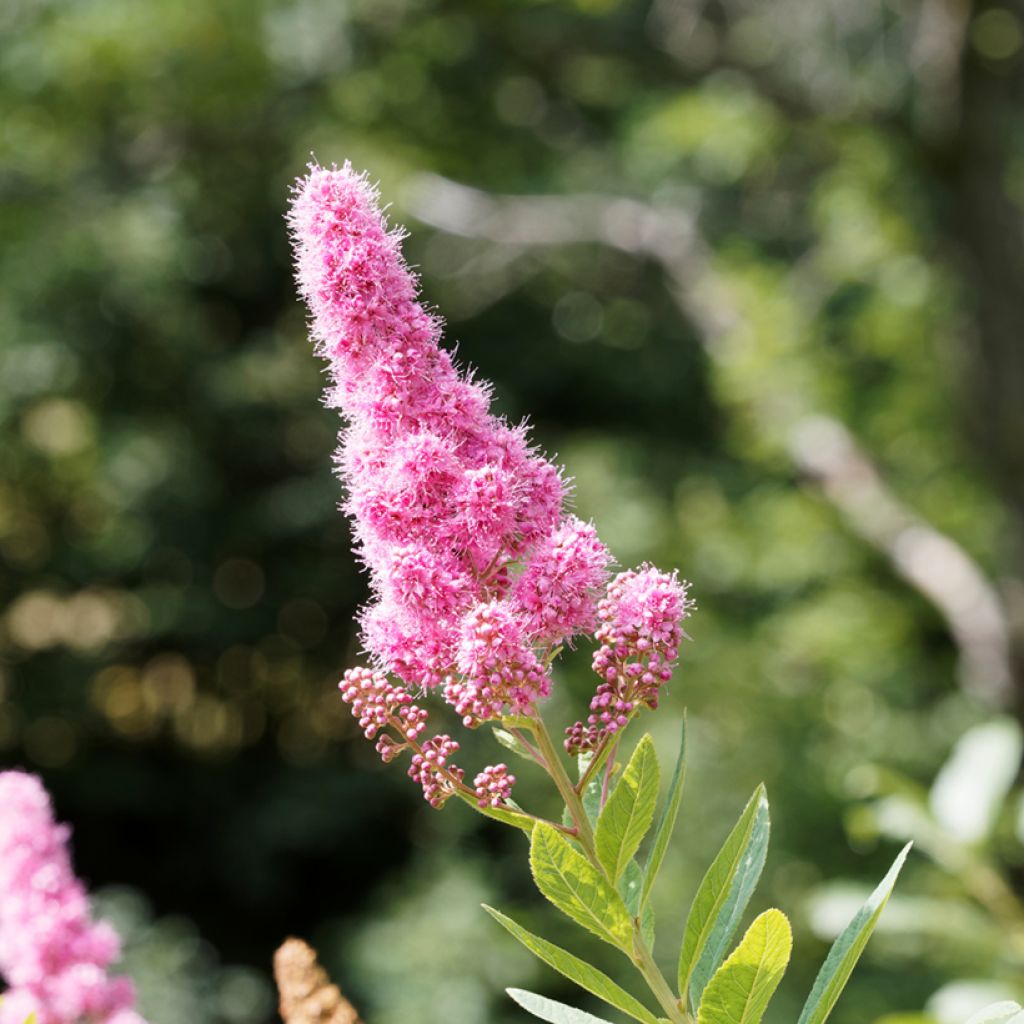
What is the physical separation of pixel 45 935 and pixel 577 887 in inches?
19.9

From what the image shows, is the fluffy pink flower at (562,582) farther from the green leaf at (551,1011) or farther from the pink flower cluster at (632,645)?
the green leaf at (551,1011)

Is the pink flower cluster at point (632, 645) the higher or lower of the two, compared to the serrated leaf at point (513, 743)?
higher

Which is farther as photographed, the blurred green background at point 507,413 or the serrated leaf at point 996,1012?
the blurred green background at point 507,413

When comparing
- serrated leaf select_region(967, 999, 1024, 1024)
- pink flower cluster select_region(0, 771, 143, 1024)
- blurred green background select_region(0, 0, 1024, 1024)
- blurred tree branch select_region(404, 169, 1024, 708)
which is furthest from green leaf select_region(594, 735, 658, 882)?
blurred tree branch select_region(404, 169, 1024, 708)

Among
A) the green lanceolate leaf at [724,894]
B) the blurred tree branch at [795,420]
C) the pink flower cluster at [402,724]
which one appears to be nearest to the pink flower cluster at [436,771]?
the pink flower cluster at [402,724]

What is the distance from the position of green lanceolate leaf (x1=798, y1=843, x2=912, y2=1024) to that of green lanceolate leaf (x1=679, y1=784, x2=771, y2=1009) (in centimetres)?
8

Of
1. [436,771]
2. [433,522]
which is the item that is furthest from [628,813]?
[433,522]

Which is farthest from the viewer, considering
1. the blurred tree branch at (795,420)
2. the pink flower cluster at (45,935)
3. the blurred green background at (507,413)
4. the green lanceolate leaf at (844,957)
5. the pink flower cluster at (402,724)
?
the blurred tree branch at (795,420)

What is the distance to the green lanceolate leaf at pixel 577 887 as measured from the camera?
3.13ft

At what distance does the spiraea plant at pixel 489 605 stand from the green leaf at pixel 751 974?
0.02 metres

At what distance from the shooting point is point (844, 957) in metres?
0.98

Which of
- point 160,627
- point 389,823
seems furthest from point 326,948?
point 160,627

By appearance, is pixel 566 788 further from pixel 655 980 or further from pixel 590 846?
pixel 655 980

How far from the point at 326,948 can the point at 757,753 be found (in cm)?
425
